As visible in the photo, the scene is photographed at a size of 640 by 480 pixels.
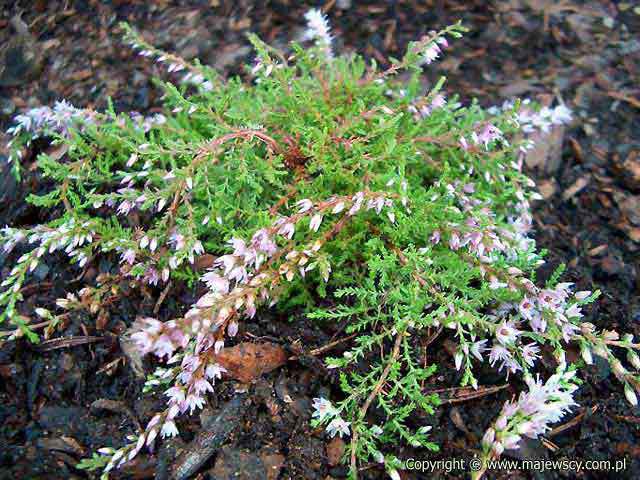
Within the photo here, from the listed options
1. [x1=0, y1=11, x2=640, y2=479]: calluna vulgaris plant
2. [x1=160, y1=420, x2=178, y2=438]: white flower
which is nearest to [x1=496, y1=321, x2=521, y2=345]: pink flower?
[x1=0, y1=11, x2=640, y2=479]: calluna vulgaris plant

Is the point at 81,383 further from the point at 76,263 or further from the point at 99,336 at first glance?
the point at 76,263

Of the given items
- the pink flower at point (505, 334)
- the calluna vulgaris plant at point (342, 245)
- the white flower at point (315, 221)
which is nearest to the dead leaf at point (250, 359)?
the calluna vulgaris plant at point (342, 245)

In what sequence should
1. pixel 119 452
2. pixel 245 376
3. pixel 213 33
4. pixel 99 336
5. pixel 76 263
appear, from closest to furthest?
pixel 119 452 < pixel 245 376 < pixel 99 336 < pixel 76 263 < pixel 213 33

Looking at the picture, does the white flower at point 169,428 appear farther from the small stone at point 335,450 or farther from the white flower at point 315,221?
the white flower at point 315,221

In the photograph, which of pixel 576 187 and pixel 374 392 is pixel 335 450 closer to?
pixel 374 392

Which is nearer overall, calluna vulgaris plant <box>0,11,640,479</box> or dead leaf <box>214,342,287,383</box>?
calluna vulgaris plant <box>0,11,640,479</box>

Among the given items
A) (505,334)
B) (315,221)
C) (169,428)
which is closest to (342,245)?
(315,221)

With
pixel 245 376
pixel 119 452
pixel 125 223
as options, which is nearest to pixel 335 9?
pixel 125 223

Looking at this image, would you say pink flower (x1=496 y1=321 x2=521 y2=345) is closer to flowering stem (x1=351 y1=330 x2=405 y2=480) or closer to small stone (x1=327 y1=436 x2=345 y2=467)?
flowering stem (x1=351 y1=330 x2=405 y2=480)
